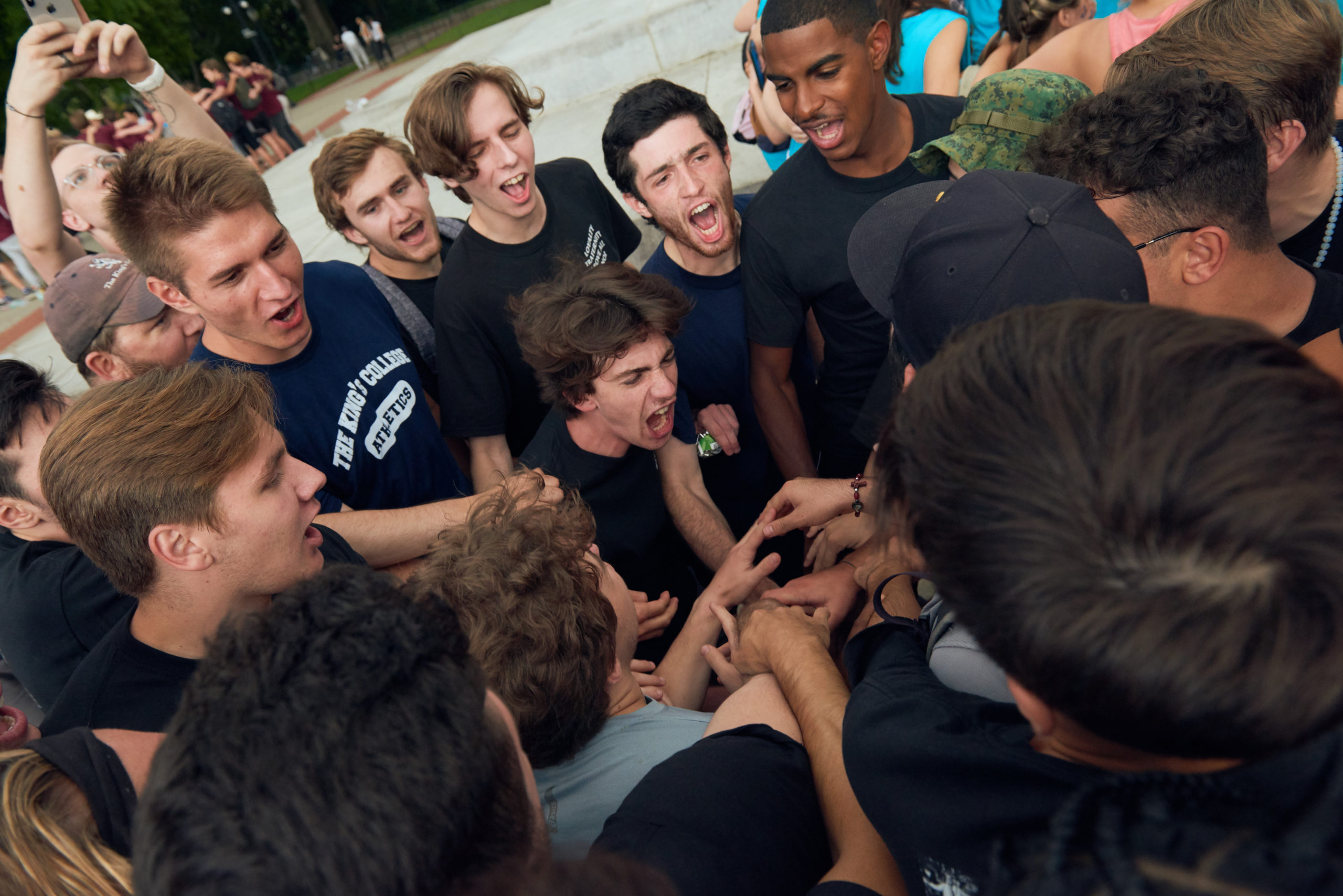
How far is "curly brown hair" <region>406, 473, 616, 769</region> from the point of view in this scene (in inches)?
58.1

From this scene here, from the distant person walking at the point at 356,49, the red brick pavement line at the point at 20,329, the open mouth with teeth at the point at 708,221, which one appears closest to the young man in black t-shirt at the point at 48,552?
the open mouth with teeth at the point at 708,221

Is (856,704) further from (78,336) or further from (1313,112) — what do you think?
(78,336)

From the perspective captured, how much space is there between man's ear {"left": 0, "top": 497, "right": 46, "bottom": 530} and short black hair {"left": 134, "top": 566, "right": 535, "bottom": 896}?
65.0 inches

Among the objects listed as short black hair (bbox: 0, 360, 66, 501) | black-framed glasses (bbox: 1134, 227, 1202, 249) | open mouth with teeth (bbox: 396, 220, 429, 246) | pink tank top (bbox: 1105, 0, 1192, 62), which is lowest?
black-framed glasses (bbox: 1134, 227, 1202, 249)

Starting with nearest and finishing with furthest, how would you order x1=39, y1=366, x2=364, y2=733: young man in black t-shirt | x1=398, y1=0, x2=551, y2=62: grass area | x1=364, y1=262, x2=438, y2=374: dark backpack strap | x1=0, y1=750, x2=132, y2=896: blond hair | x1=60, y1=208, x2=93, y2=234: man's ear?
1. x1=0, y1=750, x2=132, y2=896: blond hair
2. x1=39, y1=366, x2=364, y2=733: young man in black t-shirt
3. x1=364, y1=262, x2=438, y2=374: dark backpack strap
4. x1=60, y1=208, x2=93, y2=234: man's ear
5. x1=398, y1=0, x2=551, y2=62: grass area

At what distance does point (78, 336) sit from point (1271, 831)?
3.70 meters

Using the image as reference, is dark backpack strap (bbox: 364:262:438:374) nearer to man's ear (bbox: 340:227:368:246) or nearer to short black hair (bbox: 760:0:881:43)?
man's ear (bbox: 340:227:368:246)

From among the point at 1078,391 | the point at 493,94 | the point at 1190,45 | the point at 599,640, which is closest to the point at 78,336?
the point at 493,94

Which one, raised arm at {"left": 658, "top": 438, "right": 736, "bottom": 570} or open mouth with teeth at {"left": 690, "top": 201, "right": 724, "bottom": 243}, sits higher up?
open mouth with teeth at {"left": 690, "top": 201, "right": 724, "bottom": 243}

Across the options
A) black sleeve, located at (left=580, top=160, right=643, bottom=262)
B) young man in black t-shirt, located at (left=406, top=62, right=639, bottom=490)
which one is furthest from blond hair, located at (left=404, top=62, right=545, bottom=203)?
black sleeve, located at (left=580, top=160, right=643, bottom=262)

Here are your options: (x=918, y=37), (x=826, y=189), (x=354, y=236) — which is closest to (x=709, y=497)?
(x=826, y=189)

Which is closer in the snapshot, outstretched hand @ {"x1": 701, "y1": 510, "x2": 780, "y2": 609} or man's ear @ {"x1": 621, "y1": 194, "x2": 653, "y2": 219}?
outstretched hand @ {"x1": 701, "y1": 510, "x2": 780, "y2": 609}

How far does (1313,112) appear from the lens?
6.23 ft

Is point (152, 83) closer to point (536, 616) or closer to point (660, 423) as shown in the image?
point (660, 423)
